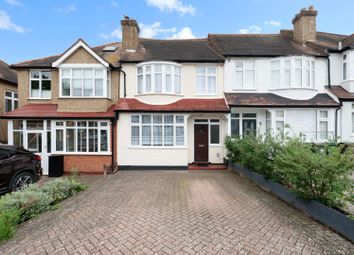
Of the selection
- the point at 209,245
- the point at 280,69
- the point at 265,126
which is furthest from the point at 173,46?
the point at 209,245

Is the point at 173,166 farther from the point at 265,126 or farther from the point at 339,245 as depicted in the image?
the point at 339,245

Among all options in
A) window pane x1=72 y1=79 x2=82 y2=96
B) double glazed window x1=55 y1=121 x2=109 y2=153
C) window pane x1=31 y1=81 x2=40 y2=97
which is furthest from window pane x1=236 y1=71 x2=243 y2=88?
window pane x1=31 y1=81 x2=40 y2=97

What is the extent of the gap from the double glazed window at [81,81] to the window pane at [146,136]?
3139mm

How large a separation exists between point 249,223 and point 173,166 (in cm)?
780

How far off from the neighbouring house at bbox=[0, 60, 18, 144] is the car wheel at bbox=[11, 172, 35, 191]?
9.32 metres

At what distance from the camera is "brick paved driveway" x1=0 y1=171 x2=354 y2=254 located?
3865 mm

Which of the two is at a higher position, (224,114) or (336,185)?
(224,114)

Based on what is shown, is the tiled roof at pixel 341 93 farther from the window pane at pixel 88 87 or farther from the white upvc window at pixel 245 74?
the window pane at pixel 88 87

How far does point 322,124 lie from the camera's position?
43.3ft

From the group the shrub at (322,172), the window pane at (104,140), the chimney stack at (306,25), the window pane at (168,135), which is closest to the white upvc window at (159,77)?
the window pane at (168,135)

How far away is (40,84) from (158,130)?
825 cm

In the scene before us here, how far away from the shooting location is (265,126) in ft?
45.0

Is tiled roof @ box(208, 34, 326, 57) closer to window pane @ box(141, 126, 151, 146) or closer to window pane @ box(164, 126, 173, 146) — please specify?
window pane @ box(164, 126, 173, 146)

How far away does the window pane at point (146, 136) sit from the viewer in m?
12.8
